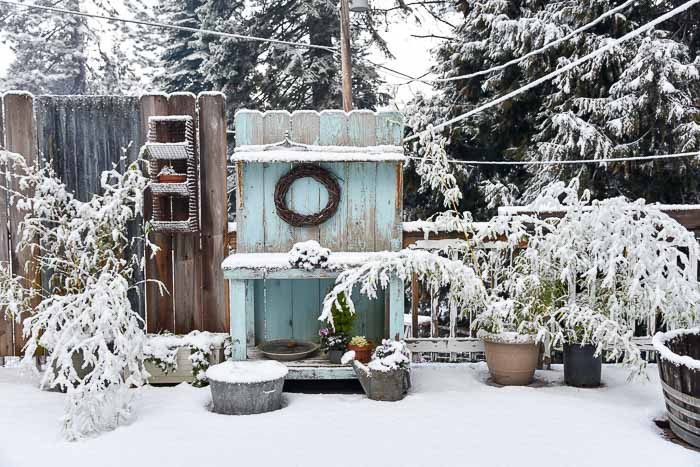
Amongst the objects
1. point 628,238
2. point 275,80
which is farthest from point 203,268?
point 275,80

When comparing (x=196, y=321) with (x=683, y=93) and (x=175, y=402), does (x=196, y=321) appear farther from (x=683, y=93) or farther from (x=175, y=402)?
(x=683, y=93)

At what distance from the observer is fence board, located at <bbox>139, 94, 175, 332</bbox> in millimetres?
3498

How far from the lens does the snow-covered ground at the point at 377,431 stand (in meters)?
2.24

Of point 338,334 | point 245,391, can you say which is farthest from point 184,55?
point 245,391

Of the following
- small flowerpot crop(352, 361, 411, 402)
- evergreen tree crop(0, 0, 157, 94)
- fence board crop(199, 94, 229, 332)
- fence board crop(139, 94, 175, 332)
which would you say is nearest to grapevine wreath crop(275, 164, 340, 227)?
fence board crop(199, 94, 229, 332)

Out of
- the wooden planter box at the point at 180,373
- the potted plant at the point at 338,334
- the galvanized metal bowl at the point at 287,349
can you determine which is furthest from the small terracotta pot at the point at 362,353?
the wooden planter box at the point at 180,373

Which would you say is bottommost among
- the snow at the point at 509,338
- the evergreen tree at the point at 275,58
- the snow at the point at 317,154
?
the snow at the point at 509,338

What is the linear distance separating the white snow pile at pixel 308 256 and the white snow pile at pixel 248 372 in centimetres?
56

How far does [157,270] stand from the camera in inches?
140

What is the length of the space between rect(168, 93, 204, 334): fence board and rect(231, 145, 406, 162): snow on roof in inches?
28.5

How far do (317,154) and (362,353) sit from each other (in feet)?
3.89

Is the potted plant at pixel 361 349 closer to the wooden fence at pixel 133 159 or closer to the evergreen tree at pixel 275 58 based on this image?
the wooden fence at pixel 133 159

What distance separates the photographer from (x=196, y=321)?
361 cm

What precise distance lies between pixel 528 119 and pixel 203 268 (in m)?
4.93
